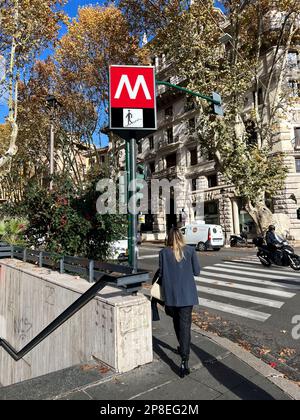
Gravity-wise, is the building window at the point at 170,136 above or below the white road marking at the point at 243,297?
above

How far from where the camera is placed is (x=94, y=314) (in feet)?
12.7

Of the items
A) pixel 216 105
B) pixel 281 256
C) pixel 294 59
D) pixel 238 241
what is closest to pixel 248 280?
pixel 281 256

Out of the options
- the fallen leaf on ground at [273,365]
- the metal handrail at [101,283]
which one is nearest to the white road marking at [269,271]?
the fallen leaf on ground at [273,365]

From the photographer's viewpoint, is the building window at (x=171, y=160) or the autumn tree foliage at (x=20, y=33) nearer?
the autumn tree foliage at (x=20, y=33)

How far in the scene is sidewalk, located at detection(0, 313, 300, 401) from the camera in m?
3.05

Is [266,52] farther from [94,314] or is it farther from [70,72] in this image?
[94,314]

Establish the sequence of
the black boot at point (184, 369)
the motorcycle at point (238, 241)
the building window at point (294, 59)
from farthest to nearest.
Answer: the building window at point (294, 59) < the motorcycle at point (238, 241) < the black boot at point (184, 369)

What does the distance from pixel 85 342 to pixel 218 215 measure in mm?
24881

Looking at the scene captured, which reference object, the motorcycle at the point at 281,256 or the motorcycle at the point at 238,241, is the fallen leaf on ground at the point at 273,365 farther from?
the motorcycle at the point at 238,241

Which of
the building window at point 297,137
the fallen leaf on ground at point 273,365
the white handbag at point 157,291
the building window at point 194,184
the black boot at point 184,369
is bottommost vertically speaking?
the fallen leaf on ground at point 273,365

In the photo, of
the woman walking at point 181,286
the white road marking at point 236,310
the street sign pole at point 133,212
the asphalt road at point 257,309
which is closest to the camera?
the woman walking at point 181,286

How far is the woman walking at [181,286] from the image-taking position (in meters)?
3.60

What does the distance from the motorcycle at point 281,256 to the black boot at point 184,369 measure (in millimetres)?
8520
